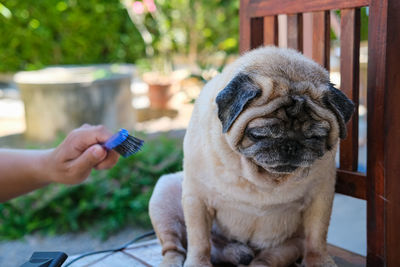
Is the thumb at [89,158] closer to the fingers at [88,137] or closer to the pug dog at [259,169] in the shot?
the fingers at [88,137]

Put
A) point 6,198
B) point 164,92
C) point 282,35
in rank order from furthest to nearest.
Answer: point 164,92 < point 282,35 < point 6,198

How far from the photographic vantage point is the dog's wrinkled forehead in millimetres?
1257

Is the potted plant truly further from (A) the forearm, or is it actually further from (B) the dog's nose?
(B) the dog's nose

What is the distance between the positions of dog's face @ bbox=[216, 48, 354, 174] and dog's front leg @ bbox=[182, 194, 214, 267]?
0.32 m

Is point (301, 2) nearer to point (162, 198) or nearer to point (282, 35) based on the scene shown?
point (162, 198)

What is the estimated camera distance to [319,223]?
1497 mm

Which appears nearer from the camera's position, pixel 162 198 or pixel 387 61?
pixel 387 61

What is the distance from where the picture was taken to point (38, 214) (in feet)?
11.6

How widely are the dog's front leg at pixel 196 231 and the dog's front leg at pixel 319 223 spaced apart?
14.1 inches

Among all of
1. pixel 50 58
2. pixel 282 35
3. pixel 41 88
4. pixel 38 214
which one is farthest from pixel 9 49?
pixel 282 35

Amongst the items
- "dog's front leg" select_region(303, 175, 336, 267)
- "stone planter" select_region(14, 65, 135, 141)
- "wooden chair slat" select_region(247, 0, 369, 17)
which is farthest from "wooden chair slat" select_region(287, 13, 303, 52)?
"stone planter" select_region(14, 65, 135, 141)

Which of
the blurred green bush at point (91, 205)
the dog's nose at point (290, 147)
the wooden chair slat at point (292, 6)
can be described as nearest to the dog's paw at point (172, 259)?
the dog's nose at point (290, 147)

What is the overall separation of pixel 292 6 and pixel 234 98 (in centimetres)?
67

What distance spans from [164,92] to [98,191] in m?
3.59
